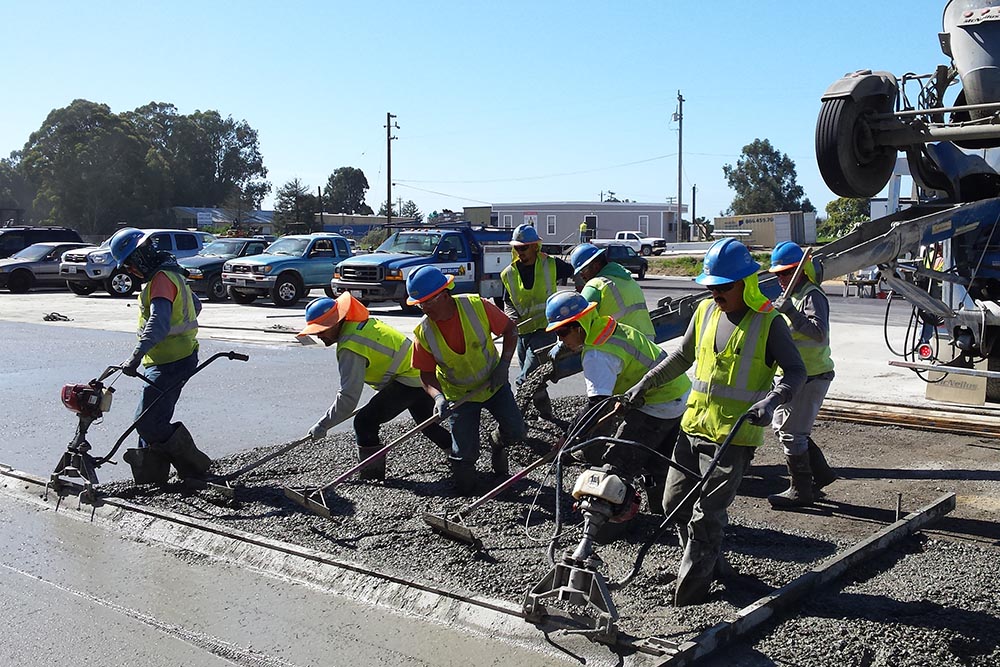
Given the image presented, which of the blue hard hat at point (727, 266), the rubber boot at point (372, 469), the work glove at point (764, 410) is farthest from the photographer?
the rubber boot at point (372, 469)

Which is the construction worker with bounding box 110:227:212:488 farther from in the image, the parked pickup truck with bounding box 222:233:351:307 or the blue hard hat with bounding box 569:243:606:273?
the parked pickup truck with bounding box 222:233:351:307

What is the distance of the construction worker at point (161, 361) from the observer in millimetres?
6844

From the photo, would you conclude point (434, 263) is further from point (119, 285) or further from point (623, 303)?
point (623, 303)

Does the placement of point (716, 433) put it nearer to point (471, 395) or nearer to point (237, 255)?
point (471, 395)

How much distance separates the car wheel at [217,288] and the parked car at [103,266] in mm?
1728

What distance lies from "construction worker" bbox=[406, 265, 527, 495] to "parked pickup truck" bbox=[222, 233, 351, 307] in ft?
56.8

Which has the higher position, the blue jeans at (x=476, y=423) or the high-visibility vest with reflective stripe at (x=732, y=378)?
the high-visibility vest with reflective stripe at (x=732, y=378)

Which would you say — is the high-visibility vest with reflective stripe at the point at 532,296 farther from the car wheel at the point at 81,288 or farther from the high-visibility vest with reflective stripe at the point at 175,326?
the car wheel at the point at 81,288

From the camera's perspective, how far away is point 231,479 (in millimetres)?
6781

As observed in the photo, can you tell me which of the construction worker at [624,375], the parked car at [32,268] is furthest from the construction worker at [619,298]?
the parked car at [32,268]

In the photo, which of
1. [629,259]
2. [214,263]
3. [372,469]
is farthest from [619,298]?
[629,259]

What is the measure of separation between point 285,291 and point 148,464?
16925 millimetres

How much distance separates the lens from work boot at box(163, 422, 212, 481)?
272 inches

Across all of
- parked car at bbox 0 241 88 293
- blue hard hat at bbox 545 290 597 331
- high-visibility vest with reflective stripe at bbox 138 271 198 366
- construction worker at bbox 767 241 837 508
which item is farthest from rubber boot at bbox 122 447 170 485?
parked car at bbox 0 241 88 293
